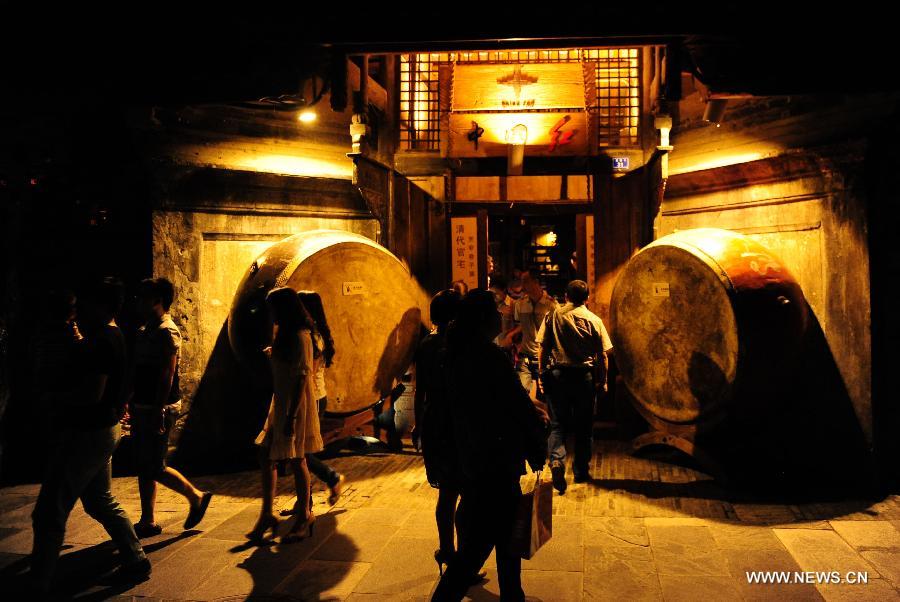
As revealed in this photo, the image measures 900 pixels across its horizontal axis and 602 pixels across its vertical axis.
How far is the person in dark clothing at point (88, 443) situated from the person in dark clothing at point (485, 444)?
7.95ft

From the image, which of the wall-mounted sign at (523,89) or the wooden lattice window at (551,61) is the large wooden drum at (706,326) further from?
the wooden lattice window at (551,61)

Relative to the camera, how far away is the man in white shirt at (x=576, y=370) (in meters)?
6.85

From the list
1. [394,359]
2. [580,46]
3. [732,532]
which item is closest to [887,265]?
[732,532]

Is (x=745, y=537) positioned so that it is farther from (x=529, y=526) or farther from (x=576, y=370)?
(x=529, y=526)

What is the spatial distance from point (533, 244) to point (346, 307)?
36.7ft

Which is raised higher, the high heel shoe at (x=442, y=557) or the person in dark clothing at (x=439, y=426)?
the person in dark clothing at (x=439, y=426)

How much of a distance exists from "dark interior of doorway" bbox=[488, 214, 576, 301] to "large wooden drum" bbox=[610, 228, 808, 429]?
883cm

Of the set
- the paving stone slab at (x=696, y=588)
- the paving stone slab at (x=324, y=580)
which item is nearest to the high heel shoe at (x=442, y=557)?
the paving stone slab at (x=324, y=580)

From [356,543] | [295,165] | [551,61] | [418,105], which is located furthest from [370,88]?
[356,543]

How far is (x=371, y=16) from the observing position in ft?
21.2

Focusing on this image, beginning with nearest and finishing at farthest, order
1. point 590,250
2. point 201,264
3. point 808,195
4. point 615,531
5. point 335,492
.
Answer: point 615,531 → point 335,492 → point 808,195 → point 201,264 → point 590,250

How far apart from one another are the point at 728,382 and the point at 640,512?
155cm

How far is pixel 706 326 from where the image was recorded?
6547 millimetres

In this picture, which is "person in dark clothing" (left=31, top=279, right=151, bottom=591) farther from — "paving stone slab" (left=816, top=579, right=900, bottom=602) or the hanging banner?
the hanging banner
